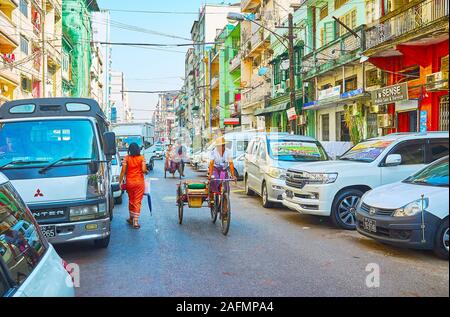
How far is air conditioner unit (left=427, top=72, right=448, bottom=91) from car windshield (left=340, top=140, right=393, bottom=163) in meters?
4.99

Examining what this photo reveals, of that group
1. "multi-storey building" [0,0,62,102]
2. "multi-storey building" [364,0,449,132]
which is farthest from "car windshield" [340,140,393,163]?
"multi-storey building" [0,0,62,102]

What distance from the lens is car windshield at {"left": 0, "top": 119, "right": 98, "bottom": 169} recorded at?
6.89m

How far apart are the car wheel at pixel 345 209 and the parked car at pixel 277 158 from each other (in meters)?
2.46

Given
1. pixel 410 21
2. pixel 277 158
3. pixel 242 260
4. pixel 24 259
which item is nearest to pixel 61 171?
pixel 242 260

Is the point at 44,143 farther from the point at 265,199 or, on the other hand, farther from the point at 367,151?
the point at 265,199

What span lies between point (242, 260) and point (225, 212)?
87.2 inches

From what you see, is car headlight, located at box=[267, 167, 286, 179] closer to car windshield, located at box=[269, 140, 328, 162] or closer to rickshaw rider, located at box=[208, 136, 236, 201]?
car windshield, located at box=[269, 140, 328, 162]

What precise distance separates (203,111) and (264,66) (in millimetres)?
34619

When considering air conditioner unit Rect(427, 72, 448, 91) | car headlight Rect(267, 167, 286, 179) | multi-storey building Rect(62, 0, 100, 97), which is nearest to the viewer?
car headlight Rect(267, 167, 286, 179)

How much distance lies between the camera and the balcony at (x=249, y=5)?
39.0 m

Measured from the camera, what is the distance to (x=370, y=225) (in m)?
7.03

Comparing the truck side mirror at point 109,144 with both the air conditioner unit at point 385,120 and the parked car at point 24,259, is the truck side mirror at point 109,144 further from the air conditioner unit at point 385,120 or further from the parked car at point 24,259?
the air conditioner unit at point 385,120
